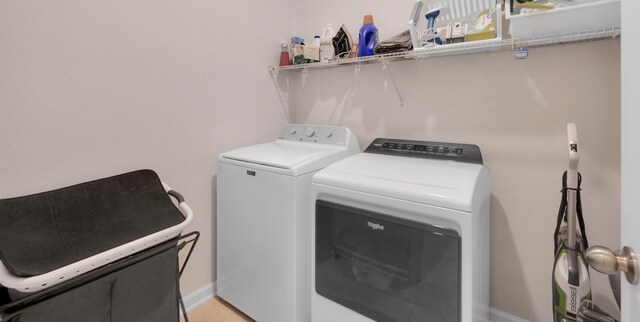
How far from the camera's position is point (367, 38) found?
185 centimetres

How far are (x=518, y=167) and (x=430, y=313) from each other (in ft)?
2.93

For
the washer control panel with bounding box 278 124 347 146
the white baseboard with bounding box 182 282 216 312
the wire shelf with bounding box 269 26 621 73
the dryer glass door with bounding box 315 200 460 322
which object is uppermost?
the wire shelf with bounding box 269 26 621 73

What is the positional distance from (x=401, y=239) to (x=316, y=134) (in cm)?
104

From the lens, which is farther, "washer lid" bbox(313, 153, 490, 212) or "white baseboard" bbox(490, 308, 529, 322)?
"white baseboard" bbox(490, 308, 529, 322)

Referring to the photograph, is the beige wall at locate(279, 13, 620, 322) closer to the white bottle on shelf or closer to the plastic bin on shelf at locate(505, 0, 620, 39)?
the plastic bin on shelf at locate(505, 0, 620, 39)

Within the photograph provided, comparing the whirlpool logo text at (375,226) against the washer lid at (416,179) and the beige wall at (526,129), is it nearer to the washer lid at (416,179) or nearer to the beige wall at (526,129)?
the washer lid at (416,179)

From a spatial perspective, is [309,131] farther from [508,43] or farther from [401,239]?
[508,43]

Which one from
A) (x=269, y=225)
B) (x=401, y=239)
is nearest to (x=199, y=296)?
(x=269, y=225)

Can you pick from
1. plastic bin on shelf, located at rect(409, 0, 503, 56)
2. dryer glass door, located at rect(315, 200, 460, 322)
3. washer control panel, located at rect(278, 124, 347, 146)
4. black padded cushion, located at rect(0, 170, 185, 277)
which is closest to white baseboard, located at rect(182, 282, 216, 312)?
black padded cushion, located at rect(0, 170, 185, 277)

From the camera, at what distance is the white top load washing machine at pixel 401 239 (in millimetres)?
1091

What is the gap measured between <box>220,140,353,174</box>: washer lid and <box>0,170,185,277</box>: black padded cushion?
1.56ft

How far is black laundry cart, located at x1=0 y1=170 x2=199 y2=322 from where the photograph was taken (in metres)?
0.95

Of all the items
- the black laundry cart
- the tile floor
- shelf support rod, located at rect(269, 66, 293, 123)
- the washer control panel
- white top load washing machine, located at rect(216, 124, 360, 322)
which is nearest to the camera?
the black laundry cart

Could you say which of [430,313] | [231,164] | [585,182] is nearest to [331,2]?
[231,164]
